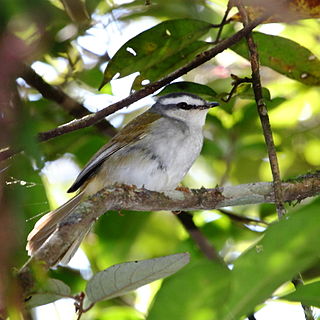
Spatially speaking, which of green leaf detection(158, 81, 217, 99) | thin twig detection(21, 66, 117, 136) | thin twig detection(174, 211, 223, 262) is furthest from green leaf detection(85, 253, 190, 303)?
thin twig detection(21, 66, 117, 136)

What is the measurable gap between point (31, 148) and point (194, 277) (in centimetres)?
45

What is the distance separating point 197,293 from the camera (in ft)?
4.41

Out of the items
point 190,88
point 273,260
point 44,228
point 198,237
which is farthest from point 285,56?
point 273,260

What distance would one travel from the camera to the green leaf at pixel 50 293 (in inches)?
70.1

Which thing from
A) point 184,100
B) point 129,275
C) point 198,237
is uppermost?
point 184,100

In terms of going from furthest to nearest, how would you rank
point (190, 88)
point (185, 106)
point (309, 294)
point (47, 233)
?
point (185, 106), point (190, 88), point (47, 233), point (309, 294)

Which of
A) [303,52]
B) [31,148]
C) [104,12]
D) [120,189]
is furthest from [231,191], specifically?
[31,148]

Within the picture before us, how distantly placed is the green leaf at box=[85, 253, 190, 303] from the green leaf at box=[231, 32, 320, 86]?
2212 millimetres

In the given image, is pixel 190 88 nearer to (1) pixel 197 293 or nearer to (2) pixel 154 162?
(2) pixel 154 162

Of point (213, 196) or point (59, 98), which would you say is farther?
point (59, 98)

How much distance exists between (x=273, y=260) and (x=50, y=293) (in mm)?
755

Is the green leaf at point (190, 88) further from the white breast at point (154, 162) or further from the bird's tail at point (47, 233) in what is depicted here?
the bird's tail at point (47, 233)

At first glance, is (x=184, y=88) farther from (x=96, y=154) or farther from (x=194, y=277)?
(x=194, y=277)

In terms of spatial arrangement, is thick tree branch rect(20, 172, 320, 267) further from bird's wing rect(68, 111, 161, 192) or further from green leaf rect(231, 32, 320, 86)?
bird's wing rect(68, 111, 161, 192)
